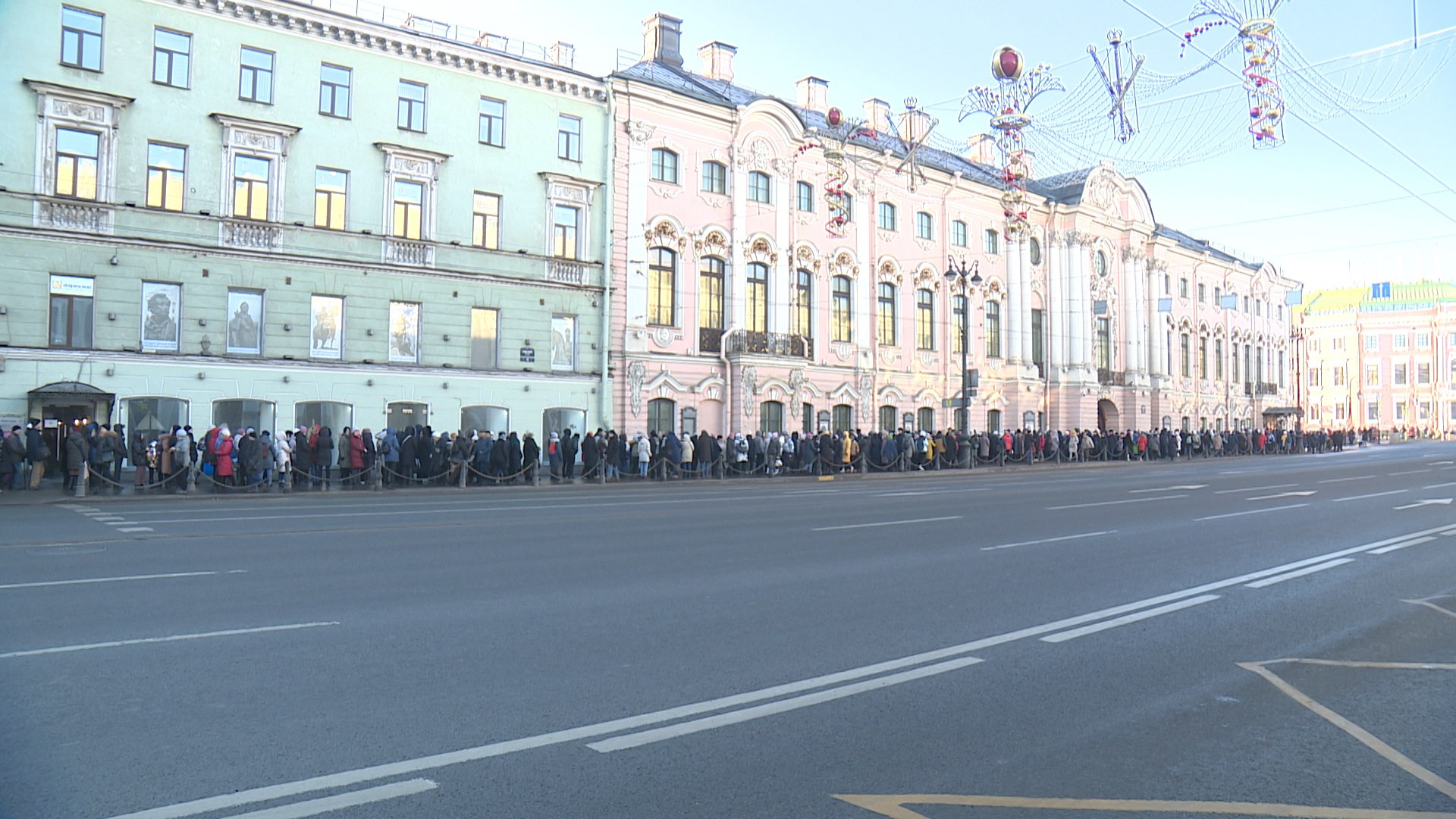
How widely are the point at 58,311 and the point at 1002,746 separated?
26.5 m

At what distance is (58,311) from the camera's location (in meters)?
24.9

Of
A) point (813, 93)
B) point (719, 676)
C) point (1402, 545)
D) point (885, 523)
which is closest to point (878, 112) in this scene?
point (813, 93)

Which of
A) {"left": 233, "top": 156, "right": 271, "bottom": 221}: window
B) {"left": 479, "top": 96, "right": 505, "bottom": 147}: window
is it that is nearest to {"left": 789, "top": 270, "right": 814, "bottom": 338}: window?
{"left": 479, "top": 96, "right": 505, "bottom": 147}: window

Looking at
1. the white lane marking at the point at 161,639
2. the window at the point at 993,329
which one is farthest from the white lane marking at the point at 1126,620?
the window at the point at 993,329

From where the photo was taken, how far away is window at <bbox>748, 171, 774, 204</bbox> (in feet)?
127

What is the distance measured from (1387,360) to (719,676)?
427 ft

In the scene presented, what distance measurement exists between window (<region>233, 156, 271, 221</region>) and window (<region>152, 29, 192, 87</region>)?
2296 mm

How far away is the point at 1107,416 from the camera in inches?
2270

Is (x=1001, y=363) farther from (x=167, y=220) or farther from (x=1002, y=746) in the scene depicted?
(x=1002, y=746)

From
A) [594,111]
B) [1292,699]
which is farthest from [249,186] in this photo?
[1292,699]

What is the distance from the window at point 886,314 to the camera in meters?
43.4

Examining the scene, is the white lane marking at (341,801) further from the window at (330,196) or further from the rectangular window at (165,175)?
the window at (330,196)

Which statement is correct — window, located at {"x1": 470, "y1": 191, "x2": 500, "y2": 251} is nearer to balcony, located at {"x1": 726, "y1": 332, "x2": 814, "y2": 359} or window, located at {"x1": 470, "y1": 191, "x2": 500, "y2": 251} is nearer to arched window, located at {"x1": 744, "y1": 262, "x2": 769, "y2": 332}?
balcony, located at {"x1": 726, "y1": 332, "x2": 814, "y2": 359}

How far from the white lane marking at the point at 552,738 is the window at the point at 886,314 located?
35289 mm
